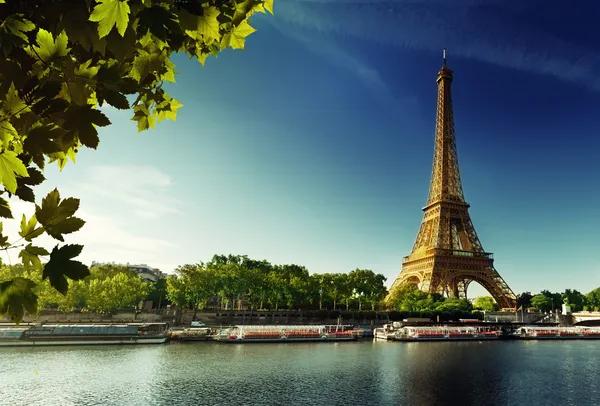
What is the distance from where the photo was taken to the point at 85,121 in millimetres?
1989

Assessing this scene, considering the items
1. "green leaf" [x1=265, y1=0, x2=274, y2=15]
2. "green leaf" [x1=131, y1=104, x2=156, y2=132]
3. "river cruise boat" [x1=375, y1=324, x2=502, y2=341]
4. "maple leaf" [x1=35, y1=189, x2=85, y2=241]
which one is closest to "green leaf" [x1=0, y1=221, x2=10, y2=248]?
"maple leaf" [x1=35, y1=189, x2=85, y2=241]

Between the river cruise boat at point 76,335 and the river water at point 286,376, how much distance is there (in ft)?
7.61

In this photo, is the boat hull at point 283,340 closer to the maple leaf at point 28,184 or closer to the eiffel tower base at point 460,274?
the eiffel tower base at point 460,274

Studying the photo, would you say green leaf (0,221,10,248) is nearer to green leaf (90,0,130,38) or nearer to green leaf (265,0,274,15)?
green leaf (90,0,130,38)

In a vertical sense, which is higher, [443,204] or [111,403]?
[443,204]

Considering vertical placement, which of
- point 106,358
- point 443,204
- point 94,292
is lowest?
point 106,358

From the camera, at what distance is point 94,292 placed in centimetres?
6500

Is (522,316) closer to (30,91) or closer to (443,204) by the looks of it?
(443,204)

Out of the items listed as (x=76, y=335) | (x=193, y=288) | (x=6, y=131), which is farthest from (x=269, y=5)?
(x=193, y=288)

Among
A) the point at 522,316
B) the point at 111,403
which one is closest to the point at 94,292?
the point at 111,403

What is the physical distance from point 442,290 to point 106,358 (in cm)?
7893

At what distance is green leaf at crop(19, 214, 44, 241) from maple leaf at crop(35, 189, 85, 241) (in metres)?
0.04

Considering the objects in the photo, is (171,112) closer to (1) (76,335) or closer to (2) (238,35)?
(2) (238,35)

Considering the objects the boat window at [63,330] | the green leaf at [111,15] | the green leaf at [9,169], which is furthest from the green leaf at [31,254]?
the boat window at [63,330]
